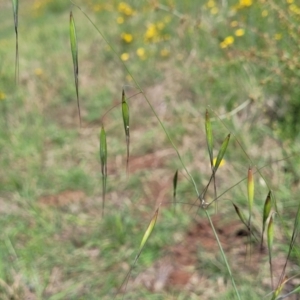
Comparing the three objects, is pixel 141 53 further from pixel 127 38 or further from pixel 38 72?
pixel 38 72

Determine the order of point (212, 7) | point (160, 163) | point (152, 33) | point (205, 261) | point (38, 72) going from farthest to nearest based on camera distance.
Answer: point (38, 72) < point (212, 7) < point (152, 33) < point (160, 163) < point (205, 261)

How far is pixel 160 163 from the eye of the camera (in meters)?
2.29

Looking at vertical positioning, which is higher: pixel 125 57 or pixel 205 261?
pixel 125 57

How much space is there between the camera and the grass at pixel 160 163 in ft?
5.08

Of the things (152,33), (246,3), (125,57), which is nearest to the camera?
(246,3)

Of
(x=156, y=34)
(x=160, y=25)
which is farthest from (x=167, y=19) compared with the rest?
(x=156, y=34)

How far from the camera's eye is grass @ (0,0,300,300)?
1548mm

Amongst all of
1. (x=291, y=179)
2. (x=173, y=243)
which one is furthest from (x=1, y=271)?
(x=291, y=179)

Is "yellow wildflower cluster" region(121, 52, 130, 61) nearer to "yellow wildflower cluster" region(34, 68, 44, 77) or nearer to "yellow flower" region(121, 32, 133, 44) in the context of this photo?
"yellow flower" region(121, 32, 133, 44)

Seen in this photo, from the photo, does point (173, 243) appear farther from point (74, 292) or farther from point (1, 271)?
point (1, 271)

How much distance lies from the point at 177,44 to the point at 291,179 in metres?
1.68

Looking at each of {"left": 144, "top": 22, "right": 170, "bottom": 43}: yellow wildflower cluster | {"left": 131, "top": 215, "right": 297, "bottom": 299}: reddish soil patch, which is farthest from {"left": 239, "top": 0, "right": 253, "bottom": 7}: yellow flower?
{"left": 131, "top": 215, "right": 297, "bottom": 299}: reddish soil patch

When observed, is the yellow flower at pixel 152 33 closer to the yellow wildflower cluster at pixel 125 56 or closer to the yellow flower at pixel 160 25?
the yellow flower at pixel 160 25

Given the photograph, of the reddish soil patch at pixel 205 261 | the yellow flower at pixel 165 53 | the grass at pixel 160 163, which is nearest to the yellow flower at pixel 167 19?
the grass at pixel 160 163
